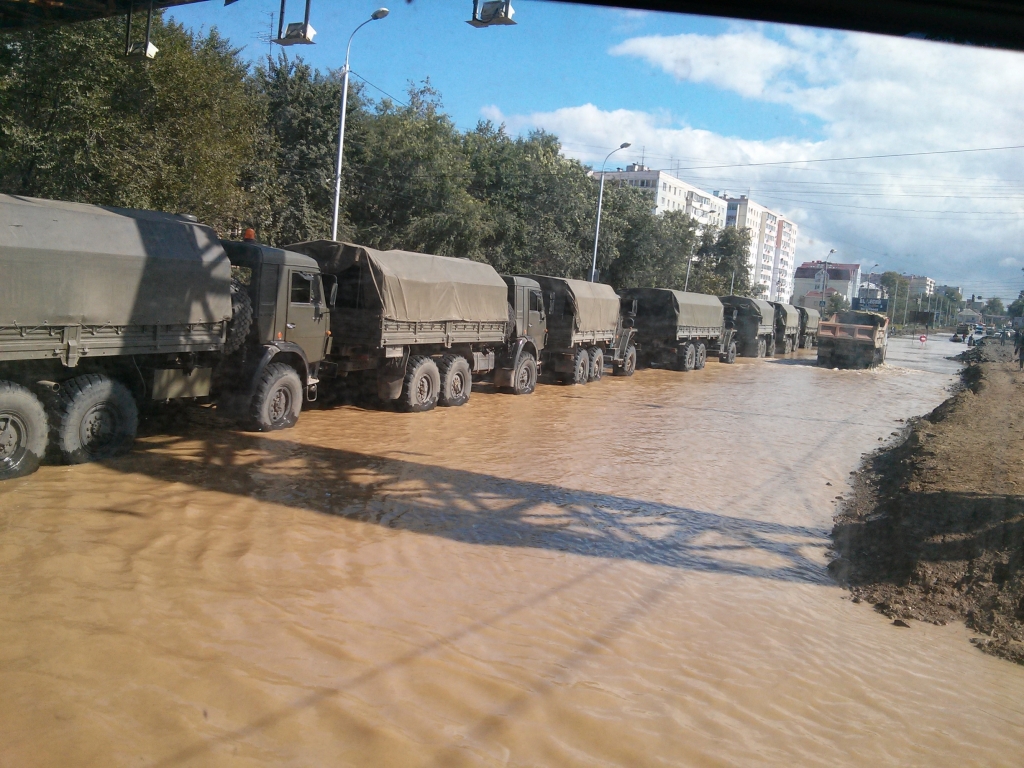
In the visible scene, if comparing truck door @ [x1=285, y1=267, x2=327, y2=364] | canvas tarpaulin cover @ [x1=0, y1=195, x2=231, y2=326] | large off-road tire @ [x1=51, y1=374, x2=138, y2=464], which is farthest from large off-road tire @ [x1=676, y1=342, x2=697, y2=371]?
large off-road tire @ [x1=51, y1=374, x2=138, y2=464]

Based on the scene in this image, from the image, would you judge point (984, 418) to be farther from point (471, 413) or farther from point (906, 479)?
point (471, 413)

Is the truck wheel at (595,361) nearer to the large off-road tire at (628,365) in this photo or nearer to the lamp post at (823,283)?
the large off-road tire at (628,365)

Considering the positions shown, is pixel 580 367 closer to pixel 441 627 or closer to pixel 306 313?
pixel 306 313

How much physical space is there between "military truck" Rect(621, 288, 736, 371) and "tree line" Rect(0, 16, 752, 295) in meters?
6.56

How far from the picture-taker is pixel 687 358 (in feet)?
94.7

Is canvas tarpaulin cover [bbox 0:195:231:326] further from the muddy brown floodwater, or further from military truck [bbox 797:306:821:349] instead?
military truck [bbox 797:306:821:349]

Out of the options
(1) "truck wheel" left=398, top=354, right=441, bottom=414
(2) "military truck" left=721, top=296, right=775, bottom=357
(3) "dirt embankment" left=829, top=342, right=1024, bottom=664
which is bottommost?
(3) "dirt embankment" left=829, top=342, right=1024, bottom=664

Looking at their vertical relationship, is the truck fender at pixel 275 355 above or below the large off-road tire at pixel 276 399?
above

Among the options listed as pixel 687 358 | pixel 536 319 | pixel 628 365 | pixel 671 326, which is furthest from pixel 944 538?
pixel 687 358

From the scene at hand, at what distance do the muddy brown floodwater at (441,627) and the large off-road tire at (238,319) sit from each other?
1.31 m

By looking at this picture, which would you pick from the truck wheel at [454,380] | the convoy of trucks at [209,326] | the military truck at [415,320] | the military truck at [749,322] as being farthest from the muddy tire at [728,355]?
the truck wheel at [454,380]

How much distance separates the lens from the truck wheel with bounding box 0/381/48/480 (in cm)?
790

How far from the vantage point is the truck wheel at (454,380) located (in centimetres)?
1507

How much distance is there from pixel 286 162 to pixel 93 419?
62.8 feet
